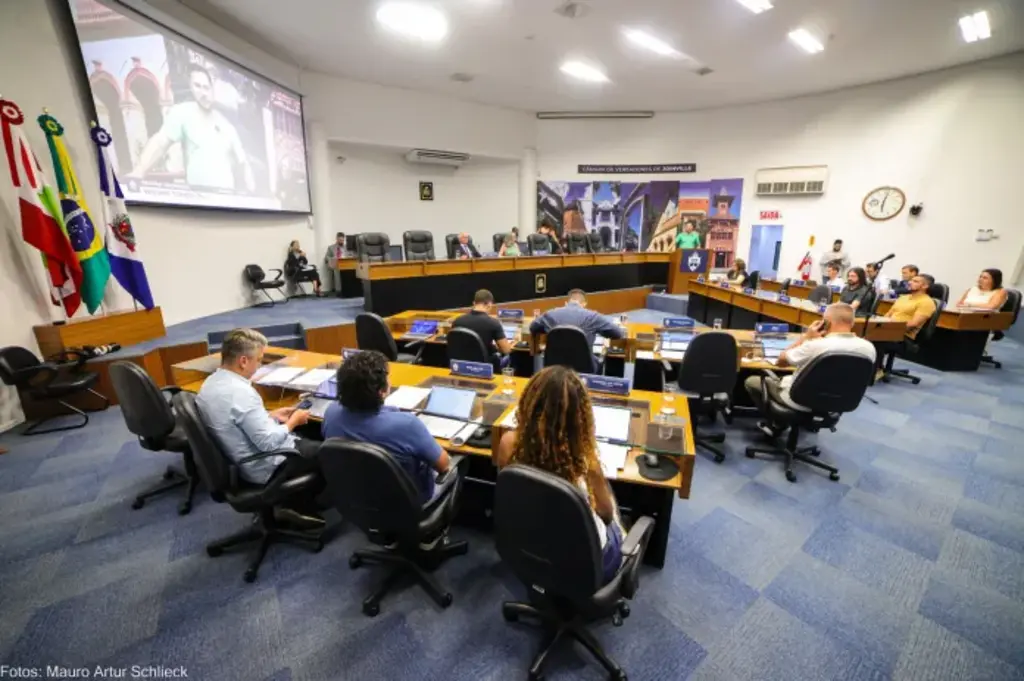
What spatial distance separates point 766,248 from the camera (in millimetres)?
9234

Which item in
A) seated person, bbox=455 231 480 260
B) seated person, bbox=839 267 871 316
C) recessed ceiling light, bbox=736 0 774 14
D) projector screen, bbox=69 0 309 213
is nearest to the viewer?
projector screen, bbox=69 0 309 213

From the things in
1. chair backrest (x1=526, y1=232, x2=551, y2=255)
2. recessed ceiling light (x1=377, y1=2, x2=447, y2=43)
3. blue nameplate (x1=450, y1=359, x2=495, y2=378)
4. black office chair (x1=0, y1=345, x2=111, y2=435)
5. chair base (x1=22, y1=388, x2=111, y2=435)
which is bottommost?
chair base (x1=22, y1=388, x2=111, y2=435)

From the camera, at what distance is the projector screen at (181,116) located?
415cm

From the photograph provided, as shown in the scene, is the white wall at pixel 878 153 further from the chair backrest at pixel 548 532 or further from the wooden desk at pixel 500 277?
the chair backrest at pixel 548 532

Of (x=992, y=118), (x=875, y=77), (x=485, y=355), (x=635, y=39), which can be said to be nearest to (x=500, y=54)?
Result: (x=635, y=39)

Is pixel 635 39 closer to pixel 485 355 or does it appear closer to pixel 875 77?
pixel 875 77

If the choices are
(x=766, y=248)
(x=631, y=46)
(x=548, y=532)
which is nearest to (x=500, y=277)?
(x=631, y=46)

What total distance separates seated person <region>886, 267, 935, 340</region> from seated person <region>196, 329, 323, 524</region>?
231 inches

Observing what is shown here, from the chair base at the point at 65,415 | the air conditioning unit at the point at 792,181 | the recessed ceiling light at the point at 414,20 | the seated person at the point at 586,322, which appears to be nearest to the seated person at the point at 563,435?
the seated person at the point at 586,322

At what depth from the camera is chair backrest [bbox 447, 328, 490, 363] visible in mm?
3252

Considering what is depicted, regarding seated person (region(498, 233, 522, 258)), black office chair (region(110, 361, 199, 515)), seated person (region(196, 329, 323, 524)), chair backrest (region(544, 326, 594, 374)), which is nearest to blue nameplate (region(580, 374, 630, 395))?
chair backrest (region(544, 326, 594, 374))

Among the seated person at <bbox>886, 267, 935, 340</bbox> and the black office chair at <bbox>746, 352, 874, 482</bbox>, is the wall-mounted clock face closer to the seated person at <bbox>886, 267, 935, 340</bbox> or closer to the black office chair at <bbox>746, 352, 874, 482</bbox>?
the seated person at <bbox>886, 267, 935, 340</bbox>

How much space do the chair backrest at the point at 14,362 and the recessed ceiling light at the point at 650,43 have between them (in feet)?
23.6

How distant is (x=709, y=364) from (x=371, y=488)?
248 centimetres
